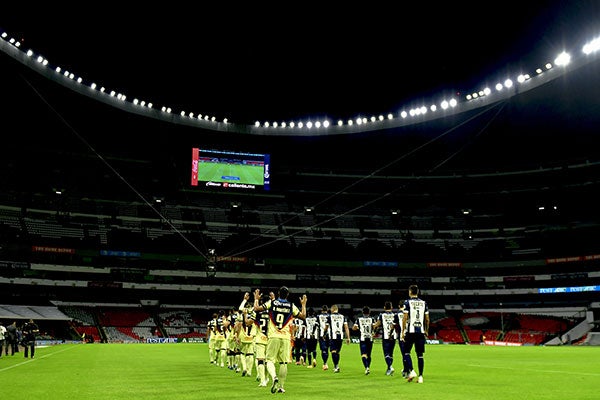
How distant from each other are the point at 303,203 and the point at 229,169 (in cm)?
2244

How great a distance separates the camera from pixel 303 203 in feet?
247

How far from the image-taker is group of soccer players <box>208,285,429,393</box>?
12.5 m

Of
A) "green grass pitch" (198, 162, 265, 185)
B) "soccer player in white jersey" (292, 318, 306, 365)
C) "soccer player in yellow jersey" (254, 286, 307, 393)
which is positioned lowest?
"soccer player in white jersey" (292, 318, 306, 365)

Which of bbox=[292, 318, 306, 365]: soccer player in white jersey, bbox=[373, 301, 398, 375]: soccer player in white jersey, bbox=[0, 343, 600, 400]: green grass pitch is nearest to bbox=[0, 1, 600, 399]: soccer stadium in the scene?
bbox=[292, 318, 306, 365]: soccer player in white jersey

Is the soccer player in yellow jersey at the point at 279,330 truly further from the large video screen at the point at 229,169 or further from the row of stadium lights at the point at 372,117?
the large video screen at the point at 229,169

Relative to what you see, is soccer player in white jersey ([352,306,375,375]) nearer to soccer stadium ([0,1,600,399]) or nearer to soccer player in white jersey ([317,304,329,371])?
soccer player in white jersey ([317,304,329,371])

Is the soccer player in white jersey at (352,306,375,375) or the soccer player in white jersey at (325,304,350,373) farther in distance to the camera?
the soccer player in white jersey at (325,304,350,373)

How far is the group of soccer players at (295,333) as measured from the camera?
41.1 ft

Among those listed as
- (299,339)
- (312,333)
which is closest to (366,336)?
(312,333)

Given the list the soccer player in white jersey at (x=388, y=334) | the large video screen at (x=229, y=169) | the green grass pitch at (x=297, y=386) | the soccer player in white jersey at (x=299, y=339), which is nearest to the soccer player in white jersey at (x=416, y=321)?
the green grass pitch at (x=297, y=386)

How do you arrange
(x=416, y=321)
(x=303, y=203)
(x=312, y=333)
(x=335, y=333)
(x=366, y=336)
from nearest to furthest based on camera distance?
(x=416, y=321) → (x=366, y=336) → (x=335, y=333) → (x=312, y=333) → (x=303, y=203)

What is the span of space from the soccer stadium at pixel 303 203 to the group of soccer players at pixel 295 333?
20202 millimetres

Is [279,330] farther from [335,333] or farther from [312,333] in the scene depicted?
[312,333]

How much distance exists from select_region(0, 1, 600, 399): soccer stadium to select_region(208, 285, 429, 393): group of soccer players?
20.2 metres
